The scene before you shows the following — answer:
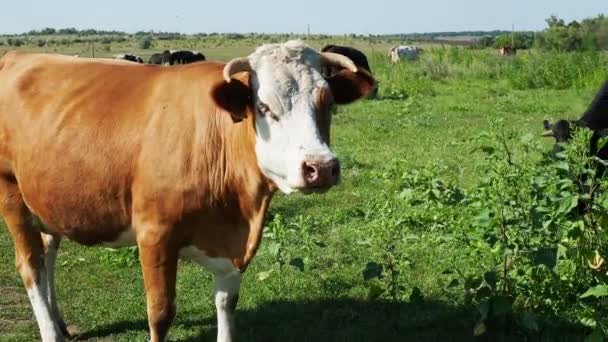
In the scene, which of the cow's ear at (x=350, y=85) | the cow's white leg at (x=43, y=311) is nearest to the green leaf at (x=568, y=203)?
the cow's ear at (x=350, y=85)

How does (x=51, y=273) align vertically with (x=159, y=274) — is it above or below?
below

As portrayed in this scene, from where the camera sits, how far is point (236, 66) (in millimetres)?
4277

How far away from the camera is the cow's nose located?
3879 mm

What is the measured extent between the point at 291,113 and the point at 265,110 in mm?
153

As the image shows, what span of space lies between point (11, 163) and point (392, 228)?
2451 millimetres

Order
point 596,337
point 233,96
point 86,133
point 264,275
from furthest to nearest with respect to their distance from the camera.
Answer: point 264,275 < point 86,133 < point 596,337 < point 233,96

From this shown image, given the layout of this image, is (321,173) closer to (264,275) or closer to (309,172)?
(309,172)

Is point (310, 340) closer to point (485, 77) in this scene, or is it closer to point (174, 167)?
point (174, 167)

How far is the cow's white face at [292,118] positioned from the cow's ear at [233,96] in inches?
2.1

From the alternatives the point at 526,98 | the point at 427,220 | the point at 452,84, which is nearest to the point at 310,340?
the point at 427,220

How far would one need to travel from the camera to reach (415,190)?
5.53 meters

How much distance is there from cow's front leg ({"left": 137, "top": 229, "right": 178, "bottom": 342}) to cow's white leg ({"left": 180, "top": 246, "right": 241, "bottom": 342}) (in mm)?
A: 126

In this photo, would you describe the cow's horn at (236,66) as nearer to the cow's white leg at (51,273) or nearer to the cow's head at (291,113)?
the cow's head at (291,113)

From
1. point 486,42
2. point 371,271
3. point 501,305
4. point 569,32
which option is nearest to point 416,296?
point 371,271
